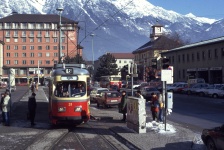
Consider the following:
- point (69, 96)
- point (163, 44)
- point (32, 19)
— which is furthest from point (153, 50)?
point (69, 96)

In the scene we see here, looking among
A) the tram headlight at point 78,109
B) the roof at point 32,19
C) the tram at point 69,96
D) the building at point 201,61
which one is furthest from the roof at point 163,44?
the tram headlight at point 78,109

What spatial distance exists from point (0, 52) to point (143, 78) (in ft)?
146

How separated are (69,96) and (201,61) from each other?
55969mm

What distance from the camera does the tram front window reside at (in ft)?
62.9

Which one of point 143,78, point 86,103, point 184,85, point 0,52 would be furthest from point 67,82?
point 0,52

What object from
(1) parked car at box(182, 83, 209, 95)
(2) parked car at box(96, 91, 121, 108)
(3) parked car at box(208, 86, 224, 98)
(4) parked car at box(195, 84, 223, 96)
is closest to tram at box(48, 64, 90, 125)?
(2) parked car at box(96, 91, 121, 108)

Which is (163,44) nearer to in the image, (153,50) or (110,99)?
(153,50)

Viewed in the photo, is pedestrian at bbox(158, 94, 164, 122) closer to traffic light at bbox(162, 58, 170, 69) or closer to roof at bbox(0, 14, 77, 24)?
traffic light at bbox(162, 58, 170, 69)

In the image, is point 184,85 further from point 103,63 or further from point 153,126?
point 103,63

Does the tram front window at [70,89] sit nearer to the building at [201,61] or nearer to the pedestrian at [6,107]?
the pedestrian at [6,107]

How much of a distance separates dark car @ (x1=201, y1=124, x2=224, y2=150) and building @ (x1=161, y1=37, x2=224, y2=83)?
2060 inches

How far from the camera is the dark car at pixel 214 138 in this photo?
11116mm

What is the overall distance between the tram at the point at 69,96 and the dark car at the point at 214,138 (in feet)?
26.5

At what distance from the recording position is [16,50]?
132125 millimetres
